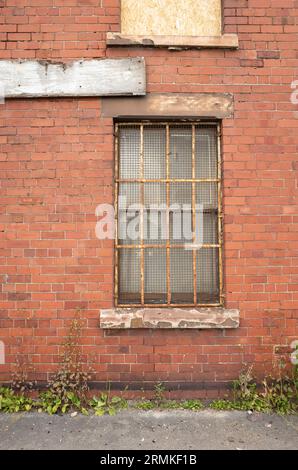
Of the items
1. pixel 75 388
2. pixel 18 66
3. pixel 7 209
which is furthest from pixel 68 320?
pixel 18 66

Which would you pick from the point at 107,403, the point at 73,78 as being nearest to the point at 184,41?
the point at 73,78

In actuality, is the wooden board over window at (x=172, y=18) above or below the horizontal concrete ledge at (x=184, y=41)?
above

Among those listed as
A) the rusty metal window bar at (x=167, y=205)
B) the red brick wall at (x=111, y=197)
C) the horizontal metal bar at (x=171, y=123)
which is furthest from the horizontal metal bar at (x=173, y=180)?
the horizontal metal bar at (x=171, y=123)

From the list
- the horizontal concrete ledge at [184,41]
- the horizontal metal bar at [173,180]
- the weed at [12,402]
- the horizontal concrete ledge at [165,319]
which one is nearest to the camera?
the weed at [12,402]

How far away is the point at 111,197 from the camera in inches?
145

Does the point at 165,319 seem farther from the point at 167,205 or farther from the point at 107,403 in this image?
the point at 167,205

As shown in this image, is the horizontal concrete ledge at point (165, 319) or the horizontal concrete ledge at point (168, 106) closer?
the horizontal concrete ledge at point (165, 319)

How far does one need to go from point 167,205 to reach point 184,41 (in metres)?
1.70

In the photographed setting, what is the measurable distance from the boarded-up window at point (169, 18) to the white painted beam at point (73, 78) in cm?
48

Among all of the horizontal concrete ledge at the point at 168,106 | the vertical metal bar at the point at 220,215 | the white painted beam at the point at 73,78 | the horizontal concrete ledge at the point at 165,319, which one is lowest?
the horizontal concrete ledge at the point at 165,319

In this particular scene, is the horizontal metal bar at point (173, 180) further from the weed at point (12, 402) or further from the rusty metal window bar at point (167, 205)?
the weed at point (12, 402)

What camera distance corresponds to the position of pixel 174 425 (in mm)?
3182

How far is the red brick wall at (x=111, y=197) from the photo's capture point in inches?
142

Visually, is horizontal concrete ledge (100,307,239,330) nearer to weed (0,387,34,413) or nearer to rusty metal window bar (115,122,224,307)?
rusty metal window bar (115,122,224,307)
